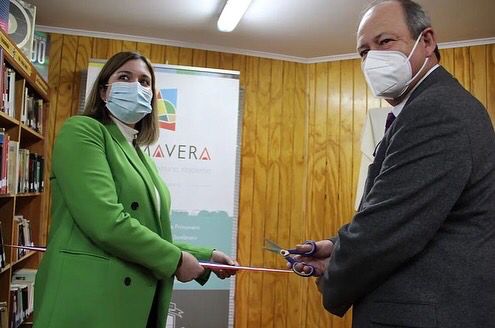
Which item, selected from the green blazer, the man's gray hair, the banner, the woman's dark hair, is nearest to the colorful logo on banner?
the banner

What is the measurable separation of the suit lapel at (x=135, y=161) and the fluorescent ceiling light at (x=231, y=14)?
1643 mm

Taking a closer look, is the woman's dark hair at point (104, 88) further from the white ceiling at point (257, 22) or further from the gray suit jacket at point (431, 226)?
the white ceiling at point (257, 22)

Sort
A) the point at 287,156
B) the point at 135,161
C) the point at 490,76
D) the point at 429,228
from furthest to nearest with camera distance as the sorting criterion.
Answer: the point at 287,156, the point at 490,76, the point at 135,161, the point at 429,228

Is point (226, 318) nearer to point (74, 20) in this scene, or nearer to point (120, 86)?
point (120, 86)

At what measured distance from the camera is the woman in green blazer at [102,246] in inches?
51.3

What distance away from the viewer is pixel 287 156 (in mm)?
3914

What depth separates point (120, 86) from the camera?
1656 mm

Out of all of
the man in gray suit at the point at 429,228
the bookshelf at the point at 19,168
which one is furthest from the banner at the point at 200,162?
the man in gray suit at the point at 429,228

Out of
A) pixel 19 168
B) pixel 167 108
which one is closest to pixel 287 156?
pixel 167 108

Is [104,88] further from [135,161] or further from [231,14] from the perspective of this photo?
[231,14]

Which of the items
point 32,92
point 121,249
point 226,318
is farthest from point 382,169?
point 32,92

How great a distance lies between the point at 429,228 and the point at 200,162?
2.50 metres

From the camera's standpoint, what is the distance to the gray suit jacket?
959 mm

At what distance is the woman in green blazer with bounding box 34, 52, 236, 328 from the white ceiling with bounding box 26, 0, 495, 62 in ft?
6.37
